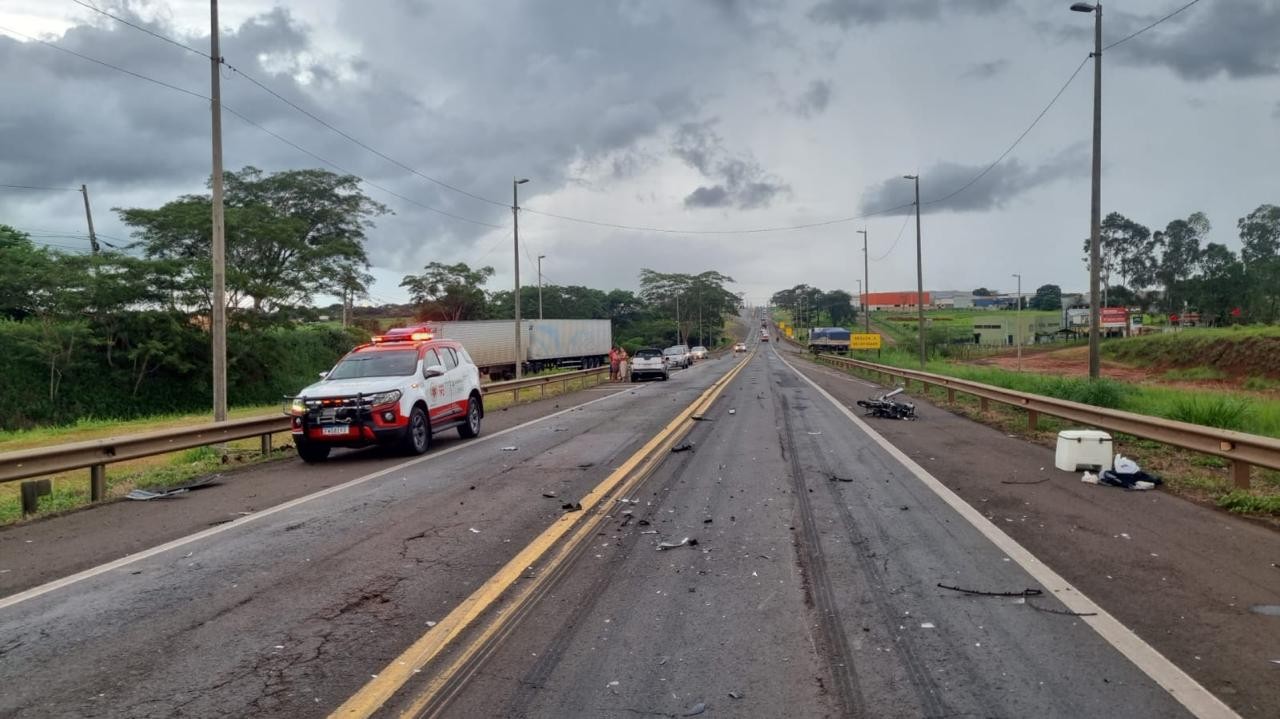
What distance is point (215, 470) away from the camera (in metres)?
12.1

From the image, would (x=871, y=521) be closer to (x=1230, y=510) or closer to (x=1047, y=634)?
(x=1047, y=634)

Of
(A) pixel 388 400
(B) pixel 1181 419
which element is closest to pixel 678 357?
(B) pixel 1181 419

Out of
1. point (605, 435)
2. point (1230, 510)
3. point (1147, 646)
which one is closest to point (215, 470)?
point (605, 435)

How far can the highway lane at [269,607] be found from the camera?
13.1 ft

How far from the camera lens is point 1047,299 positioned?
16350 centimetres

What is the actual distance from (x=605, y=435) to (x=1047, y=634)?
422 inches

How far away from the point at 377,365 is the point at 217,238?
197 inches

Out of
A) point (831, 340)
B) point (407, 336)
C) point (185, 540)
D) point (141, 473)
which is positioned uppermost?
point (407, 336)

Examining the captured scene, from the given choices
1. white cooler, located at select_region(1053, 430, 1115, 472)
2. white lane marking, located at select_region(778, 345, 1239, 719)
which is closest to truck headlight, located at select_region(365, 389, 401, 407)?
white lane marking, located at select_region(778, 345, 1239, 719)

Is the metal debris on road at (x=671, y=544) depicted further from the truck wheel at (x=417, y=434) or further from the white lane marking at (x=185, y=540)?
the truck wheel at (x=417, y=434)

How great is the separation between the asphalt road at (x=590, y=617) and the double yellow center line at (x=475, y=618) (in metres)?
0.05

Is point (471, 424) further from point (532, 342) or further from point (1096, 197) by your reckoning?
point (532, 342)

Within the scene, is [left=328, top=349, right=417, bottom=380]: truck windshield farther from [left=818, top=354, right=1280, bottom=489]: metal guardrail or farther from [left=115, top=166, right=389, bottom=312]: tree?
[left=115, top=166, right=389, bottom=312]: tree

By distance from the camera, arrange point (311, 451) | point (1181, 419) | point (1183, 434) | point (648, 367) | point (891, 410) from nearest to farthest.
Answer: point (1183, 434) → point (311, 451) → point (1181, 419) → point (891, 410) → point (648, 367)
